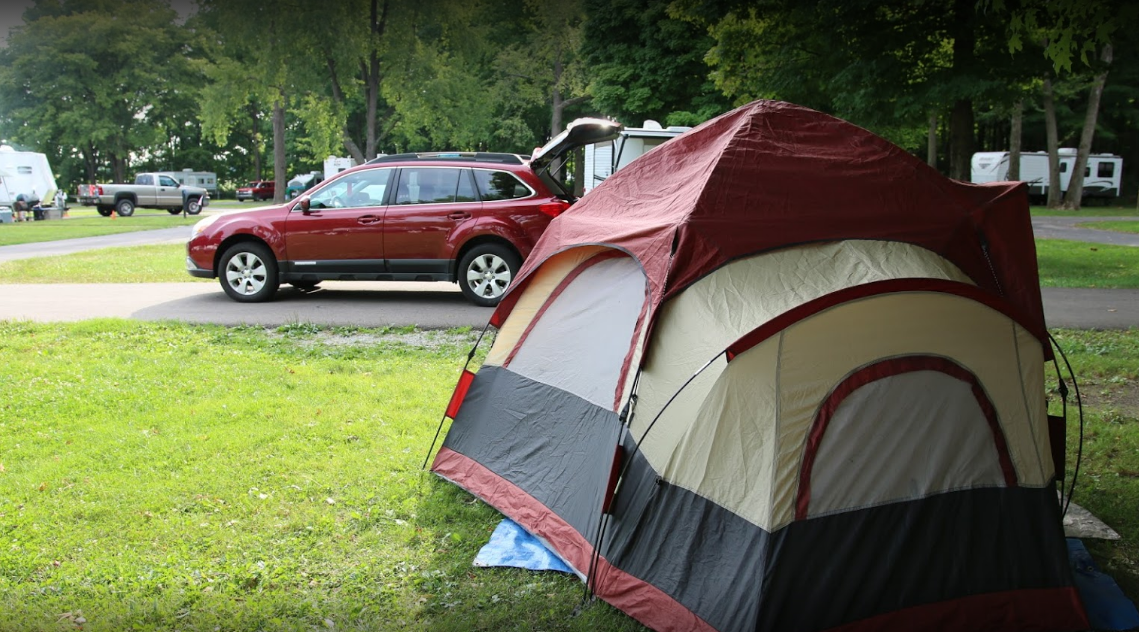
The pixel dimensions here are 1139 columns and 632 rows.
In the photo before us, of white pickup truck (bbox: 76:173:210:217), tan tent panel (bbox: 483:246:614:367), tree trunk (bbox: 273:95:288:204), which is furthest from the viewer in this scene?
white pickup truck (bbox: 76:173:210:217)

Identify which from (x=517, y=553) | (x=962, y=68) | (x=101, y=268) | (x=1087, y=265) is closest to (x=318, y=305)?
(x=101, y=268)

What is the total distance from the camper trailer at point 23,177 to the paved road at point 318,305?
66.8ft

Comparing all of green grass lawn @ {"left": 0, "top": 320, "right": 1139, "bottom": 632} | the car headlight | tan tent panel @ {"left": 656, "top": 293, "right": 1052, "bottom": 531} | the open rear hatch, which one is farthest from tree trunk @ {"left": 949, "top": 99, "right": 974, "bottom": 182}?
tan tent panel @ {"left": 656, "top": 293, "right": 1052, "bottom": 531}

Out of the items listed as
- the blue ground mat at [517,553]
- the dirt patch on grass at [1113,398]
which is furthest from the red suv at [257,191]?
the blue ground mat at [517,553]

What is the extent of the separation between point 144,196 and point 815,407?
125 feet

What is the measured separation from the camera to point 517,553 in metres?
4.14

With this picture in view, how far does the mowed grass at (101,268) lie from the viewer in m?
13.5

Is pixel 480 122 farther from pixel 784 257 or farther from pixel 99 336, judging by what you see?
pixel 784 257

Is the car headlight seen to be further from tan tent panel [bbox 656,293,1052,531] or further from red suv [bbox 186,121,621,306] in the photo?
tan tent panel [bbox 656,293,1052,531]

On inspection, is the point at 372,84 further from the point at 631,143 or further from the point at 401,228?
the point at 401,228

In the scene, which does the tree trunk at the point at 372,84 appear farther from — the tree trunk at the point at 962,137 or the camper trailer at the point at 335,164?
the camper trailer at the point at 335,164

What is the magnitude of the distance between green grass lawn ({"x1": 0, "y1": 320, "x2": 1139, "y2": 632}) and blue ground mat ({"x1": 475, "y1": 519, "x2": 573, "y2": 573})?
0.06 m

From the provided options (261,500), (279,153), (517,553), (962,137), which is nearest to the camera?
(517,553)

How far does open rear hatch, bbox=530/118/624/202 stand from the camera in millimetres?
11016
